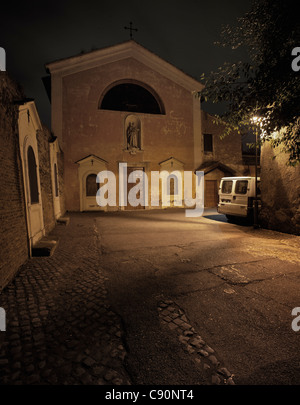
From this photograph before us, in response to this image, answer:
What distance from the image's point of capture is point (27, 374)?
6.31 feet

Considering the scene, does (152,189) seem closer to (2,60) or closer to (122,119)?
(122,119)

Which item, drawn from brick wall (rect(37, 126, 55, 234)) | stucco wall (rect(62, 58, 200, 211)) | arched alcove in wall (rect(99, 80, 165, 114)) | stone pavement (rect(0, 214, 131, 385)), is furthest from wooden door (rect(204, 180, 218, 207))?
stone pavement (rect(0, 214, 131, 385))

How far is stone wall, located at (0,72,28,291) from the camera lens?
12.6 feet

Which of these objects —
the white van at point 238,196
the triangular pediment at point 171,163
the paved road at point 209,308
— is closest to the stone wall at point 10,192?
the paved road at point 209,308

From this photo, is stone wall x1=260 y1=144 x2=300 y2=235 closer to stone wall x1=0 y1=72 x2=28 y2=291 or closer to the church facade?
stone wall x1=0 y1=72 x2=28 y2=291

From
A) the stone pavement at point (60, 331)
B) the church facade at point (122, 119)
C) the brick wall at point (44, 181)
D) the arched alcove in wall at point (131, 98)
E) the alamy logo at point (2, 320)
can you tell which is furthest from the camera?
the arched alcove in wall at point (131, 98)

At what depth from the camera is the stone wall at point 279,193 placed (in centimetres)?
707

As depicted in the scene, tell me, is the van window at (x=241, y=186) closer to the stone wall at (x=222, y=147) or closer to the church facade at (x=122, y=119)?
the church facade at (x=122, y=119)

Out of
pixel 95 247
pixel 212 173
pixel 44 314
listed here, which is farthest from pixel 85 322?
pixel 212 173

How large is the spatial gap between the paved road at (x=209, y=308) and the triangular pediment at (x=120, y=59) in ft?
49.2

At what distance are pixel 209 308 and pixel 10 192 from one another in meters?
4.17

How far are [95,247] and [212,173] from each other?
14.7 m

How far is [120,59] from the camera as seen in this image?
1661 cm

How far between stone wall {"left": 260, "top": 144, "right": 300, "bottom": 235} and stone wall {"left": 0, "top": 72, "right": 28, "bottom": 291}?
790cm
